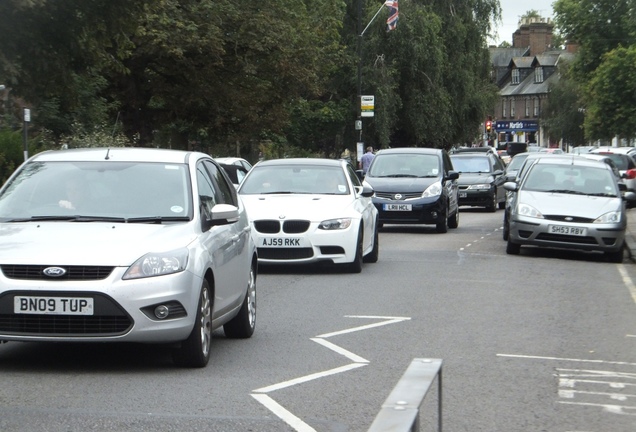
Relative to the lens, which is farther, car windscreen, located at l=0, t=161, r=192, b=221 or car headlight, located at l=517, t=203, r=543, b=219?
car headlight, located at l=517, t=203, r=543, b=219

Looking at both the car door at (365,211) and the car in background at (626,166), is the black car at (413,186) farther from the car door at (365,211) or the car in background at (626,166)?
the car in background at (626,166)

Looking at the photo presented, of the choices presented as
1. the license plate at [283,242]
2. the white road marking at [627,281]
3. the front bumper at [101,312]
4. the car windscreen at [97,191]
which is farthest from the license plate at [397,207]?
the front bumper at [101,312]

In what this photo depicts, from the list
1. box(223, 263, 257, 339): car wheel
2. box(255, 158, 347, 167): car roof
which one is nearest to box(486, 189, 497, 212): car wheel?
box(255, 158, 347, 167): car roof

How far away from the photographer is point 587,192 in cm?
2086

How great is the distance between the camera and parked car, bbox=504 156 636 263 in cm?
1983

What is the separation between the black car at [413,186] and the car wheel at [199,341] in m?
16.7

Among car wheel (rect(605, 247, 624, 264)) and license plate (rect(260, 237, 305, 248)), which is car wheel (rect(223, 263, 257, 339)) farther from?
car wheel (rect(605, 247, 624, 264))

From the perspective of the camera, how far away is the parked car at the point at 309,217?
1605cm

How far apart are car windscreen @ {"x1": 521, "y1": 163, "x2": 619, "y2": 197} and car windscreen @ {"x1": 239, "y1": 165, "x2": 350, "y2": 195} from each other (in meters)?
4.95

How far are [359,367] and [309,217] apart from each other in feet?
23.8

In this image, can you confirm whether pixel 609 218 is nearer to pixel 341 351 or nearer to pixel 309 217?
pixel 309 217

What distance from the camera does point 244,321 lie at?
10.3 m

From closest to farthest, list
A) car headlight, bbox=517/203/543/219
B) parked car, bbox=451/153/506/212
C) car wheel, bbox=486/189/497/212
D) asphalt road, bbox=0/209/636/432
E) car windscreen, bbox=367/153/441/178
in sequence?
1. asphalt road, bbox=0/209/636/432
2. car headlight, bbox=517/203/543/219
3. car windscreen, bbox=367/153/441/178
4. parked car, bbox=451/153/506/212
5. car wheel, bbox=486/189/497/212

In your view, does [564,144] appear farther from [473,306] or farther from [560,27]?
[473,306]
